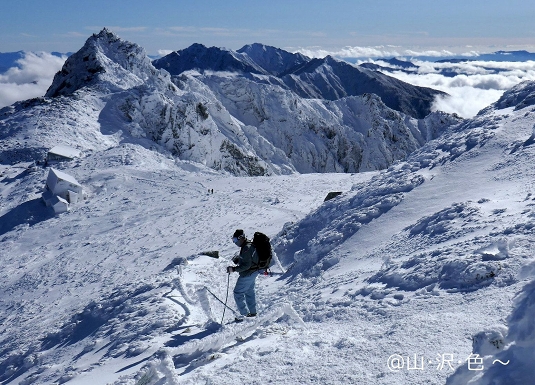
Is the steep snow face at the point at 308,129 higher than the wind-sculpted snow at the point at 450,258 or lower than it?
higher

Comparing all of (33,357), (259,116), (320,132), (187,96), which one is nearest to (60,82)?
(187,96)

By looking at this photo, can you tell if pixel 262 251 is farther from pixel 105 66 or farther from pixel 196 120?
pixel 105 66

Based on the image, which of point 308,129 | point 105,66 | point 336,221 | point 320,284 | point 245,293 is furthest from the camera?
point 308,129

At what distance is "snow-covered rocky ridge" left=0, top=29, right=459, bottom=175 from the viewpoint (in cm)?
4994

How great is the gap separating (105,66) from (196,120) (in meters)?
18.9

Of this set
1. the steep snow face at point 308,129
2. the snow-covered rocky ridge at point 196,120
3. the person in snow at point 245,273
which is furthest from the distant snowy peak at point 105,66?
the person in snow at point 245,273

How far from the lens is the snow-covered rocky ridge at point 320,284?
205 inches

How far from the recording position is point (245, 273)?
829 cm

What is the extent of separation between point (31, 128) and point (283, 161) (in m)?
54.3

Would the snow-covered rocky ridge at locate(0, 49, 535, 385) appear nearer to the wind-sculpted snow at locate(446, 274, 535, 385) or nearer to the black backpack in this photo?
the wind-sculpted snow at locate(446, 274, 535, 385)

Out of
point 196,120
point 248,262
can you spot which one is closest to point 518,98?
point 248,262

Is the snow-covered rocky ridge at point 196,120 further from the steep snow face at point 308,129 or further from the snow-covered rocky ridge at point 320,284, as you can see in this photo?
the snow-covered rocky ridge at point 320,284

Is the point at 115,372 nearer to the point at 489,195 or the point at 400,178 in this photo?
the point at 489,195

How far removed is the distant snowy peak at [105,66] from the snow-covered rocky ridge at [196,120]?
6.6 inches
